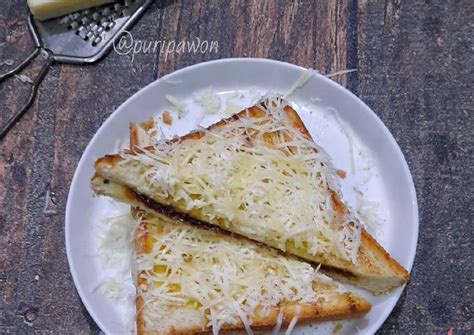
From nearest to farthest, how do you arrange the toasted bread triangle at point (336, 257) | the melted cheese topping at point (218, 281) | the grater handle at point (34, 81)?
the melted cheese topping at point (218, 281) → the toasted bread triangle at point (336, 257) → the grater handle at point (34, 81)

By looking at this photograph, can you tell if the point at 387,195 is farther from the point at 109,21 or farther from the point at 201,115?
the point at 109,21

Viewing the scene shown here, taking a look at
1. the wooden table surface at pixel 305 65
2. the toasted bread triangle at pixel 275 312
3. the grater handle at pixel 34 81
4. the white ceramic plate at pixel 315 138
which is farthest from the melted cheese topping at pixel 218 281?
the grater handle at pixel 34 81

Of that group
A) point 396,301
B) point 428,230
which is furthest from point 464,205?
point 396,301

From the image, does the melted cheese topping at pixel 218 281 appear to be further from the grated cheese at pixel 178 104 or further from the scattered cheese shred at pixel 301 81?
the scattered cheese shred at pixel 301 81

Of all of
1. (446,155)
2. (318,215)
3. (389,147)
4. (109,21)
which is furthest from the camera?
(109,21)

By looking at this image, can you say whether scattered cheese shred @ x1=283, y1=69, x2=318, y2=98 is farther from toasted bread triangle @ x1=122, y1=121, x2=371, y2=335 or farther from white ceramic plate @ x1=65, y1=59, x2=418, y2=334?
toasted bread triangle @ x1=122, y1=121, x2=371, y2=335

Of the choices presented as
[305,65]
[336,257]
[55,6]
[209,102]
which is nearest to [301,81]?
[305,65]
